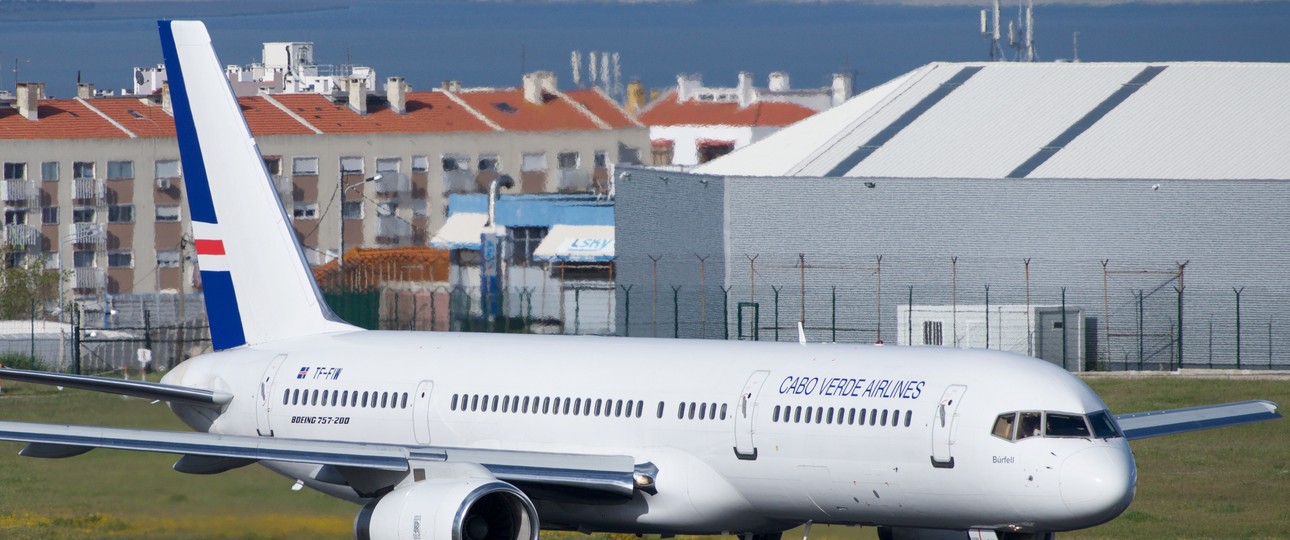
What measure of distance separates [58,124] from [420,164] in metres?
24.8

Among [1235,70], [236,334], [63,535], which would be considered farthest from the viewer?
[1235,70]

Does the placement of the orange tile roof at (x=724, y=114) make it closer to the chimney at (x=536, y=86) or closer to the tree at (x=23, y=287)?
the chimney at (x=536, y=86)

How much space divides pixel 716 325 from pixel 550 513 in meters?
42.4

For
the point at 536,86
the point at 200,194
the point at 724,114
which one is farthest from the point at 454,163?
the point at 200,194

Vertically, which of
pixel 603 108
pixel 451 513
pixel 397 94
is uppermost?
pixel 397 94

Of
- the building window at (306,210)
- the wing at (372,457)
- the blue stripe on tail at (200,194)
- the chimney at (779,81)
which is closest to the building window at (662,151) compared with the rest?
the chimney at (779,81)

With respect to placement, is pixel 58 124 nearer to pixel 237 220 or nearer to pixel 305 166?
pixel 305 166

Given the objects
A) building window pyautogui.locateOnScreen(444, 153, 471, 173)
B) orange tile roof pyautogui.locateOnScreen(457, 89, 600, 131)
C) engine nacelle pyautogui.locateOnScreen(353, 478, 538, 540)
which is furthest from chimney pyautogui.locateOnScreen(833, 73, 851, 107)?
engine nacelle pyautogui.locateOnScreen(353, 478, 538, 540)

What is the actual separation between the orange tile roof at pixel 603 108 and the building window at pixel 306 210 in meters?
23.9

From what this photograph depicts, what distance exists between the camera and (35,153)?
111m

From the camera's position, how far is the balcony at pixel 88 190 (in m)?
112

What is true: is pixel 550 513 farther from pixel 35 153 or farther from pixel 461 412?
pixel 35 153

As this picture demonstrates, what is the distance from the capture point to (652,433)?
84.2ft

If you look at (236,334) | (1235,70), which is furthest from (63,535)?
(1235,70)
